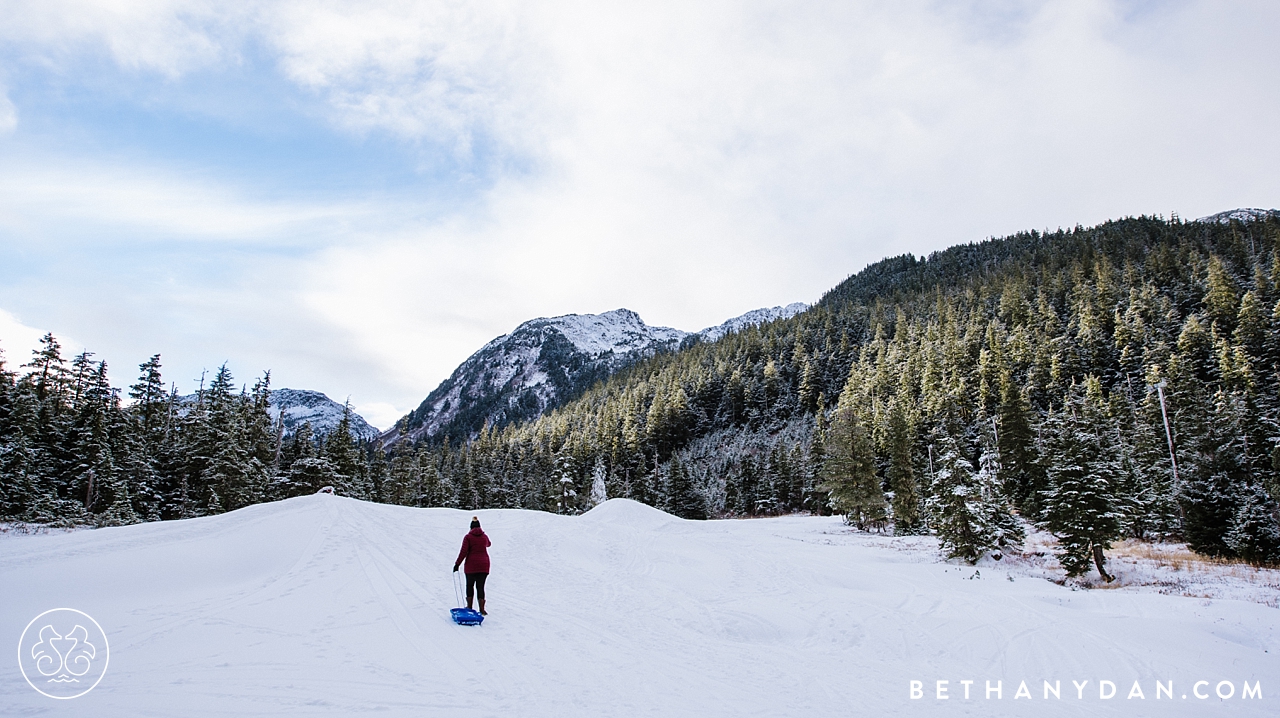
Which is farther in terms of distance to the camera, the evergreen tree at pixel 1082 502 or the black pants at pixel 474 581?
the evergreen tree at pixel 1082 502

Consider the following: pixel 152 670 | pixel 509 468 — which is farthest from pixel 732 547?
pixel 509 468

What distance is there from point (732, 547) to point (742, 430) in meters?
73.9

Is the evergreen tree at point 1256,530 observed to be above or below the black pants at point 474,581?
below

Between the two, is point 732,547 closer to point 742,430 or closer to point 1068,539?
point 1068,539

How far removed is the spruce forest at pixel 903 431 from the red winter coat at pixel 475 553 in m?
19.8

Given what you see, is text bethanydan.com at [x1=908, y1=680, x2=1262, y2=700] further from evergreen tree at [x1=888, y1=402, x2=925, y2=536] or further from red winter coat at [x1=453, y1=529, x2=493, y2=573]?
evergreen tree at [x1=888, y1=402, x2=925, y2=536]

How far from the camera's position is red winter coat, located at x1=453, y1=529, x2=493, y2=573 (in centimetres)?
1115

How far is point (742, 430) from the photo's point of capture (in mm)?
96938

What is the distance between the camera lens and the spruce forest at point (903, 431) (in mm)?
24500

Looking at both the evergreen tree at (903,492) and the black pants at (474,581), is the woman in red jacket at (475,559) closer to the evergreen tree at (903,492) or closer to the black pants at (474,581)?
the black pants at (474,581)

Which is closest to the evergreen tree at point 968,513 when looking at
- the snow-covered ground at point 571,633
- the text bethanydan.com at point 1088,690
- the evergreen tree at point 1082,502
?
the evergreen tree at point 1082,502

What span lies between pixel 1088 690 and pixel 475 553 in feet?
35.2

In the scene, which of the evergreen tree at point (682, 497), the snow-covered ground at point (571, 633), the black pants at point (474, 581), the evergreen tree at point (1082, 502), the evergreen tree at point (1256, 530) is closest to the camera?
the snow-covered ground at point (571, 633)

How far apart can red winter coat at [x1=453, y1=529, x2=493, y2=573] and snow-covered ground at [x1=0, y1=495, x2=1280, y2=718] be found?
1.03m
